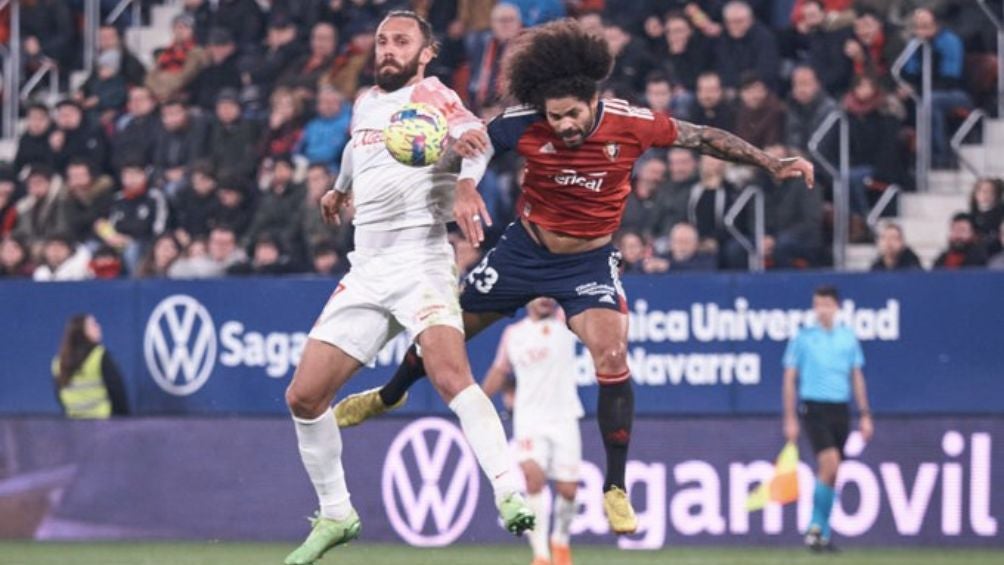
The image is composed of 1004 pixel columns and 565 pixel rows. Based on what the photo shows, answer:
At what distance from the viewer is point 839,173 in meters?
18.8

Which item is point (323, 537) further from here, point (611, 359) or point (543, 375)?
point (543, 375)

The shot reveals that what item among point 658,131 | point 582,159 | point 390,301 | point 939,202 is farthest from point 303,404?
point 939,202

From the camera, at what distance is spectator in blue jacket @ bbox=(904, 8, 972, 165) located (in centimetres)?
1902

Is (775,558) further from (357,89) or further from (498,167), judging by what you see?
(357,89)

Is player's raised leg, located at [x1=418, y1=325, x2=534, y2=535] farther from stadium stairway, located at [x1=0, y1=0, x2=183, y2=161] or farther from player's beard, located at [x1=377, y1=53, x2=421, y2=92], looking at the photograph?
stadium stairway, located at [x1=0, y1=0, x2=183, y2=161]

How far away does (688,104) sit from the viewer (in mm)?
19188

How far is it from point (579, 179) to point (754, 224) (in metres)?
7.65

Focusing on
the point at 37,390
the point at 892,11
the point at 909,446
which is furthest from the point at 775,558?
the point at 37,390

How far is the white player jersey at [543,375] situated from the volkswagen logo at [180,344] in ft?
10.6

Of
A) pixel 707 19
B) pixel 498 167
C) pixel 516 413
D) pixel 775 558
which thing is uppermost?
pixel 707 19

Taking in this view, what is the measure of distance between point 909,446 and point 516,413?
3076mm

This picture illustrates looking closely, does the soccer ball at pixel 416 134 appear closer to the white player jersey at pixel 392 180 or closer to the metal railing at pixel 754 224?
the white player jersey at pixel 392 180

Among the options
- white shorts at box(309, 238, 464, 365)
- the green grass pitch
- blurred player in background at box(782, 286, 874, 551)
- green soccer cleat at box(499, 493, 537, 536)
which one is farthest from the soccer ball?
blurred player in background at box(782, 286, 874, 551)

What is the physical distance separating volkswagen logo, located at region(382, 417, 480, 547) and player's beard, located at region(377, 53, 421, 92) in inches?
289
